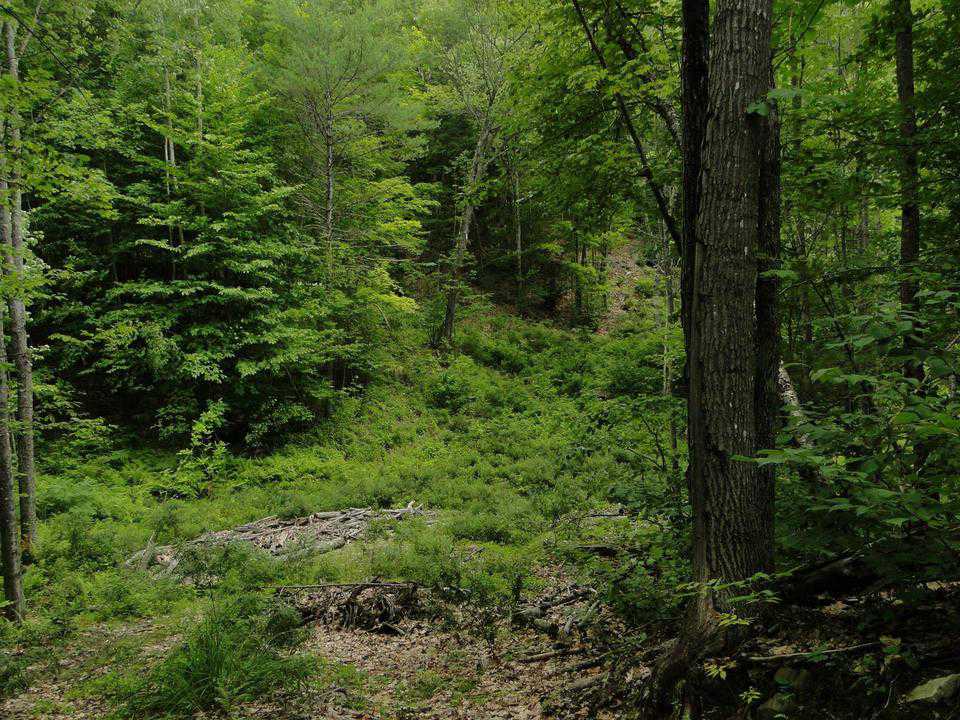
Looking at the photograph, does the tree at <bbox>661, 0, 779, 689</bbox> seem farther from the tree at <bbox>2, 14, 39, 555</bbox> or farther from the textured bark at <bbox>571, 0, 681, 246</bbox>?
the tree at <bbox>2, 14, 39, 555</bbox>

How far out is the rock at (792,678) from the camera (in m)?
2.21

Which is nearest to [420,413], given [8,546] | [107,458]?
[107,458]

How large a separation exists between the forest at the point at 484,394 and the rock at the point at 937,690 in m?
0.01

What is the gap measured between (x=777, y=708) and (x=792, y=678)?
0.15 meters

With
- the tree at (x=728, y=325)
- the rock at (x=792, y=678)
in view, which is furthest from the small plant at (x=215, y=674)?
the rock at (x=792, y=678)

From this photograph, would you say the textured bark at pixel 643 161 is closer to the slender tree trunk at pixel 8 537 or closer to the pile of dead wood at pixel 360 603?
the pile of dead wood at pixel 360 603

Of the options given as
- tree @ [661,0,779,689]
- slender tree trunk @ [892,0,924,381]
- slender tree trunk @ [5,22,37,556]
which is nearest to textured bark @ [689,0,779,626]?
tree @ [661,0,779,689]

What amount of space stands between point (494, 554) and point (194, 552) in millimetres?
4024

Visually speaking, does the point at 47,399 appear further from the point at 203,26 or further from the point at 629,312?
the point at 629,312

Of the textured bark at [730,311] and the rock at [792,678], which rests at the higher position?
the textured bark at [730,311]

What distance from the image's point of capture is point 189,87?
12.4m

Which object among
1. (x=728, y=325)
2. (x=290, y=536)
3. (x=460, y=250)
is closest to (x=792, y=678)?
(x=728, y=325)

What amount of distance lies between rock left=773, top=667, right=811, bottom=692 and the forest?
1cm

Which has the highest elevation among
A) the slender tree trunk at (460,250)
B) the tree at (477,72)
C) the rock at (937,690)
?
the tree at (477,72)
